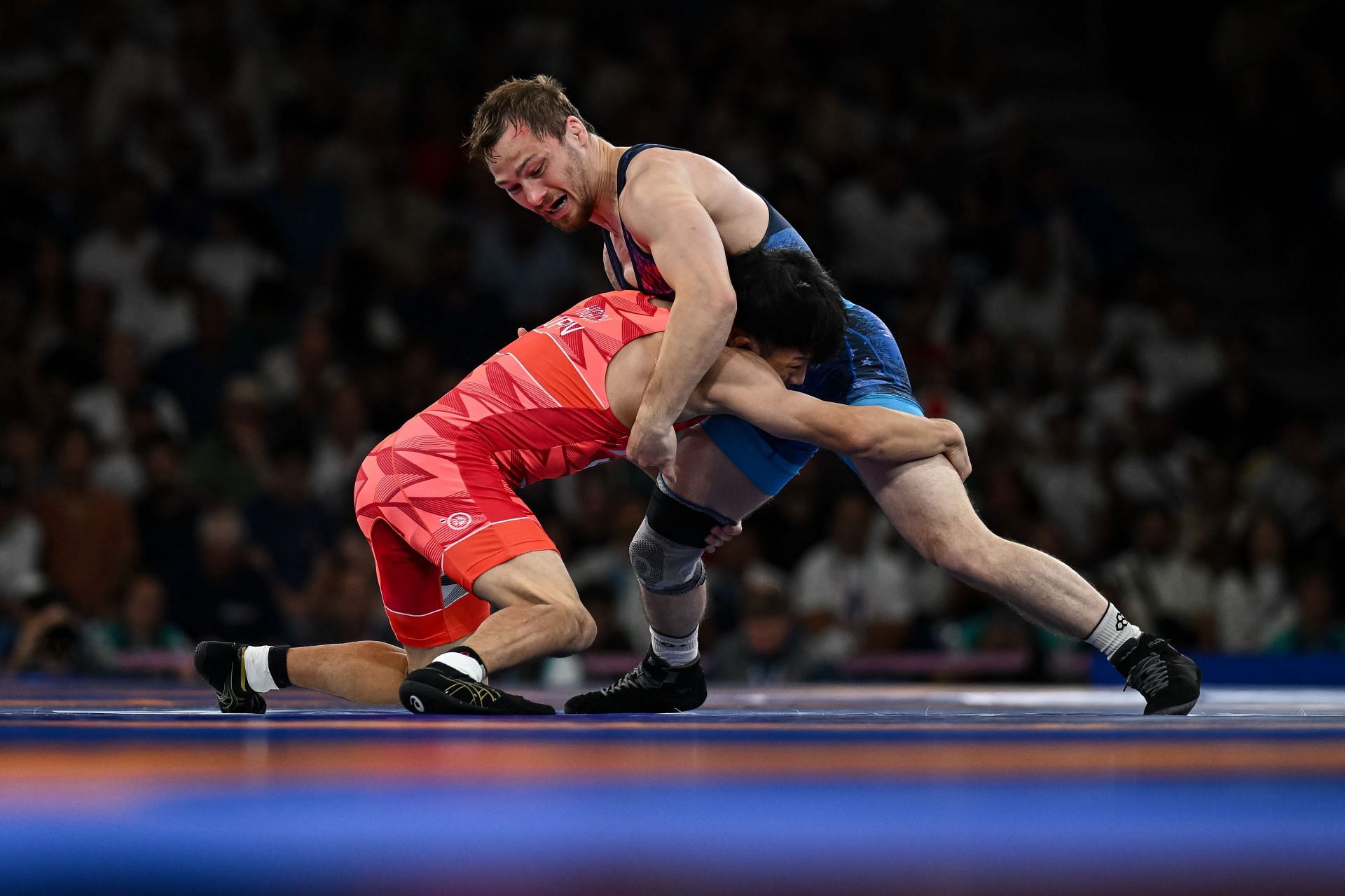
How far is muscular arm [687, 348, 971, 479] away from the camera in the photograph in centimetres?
283

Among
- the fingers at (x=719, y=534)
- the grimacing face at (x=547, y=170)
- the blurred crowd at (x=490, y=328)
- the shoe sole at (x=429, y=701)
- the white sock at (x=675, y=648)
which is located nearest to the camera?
the shoe sole at (x=429, y=701)

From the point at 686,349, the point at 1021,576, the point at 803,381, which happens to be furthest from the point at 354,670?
the point at 1021,576

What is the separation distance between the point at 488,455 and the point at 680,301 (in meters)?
0.44

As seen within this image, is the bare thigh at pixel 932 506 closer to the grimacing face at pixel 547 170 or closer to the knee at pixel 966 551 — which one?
the knee at pixel 966 551

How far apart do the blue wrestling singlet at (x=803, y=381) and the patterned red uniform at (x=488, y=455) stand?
0.55 feet

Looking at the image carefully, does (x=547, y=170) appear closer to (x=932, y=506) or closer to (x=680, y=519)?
(x=680, y=519)

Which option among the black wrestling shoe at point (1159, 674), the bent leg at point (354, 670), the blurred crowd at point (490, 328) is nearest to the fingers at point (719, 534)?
the bent leg at point (354, 670)

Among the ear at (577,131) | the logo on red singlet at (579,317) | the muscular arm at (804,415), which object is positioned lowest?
the muscular arm at (804,415)

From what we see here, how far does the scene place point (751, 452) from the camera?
3.03m

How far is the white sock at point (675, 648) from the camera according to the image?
127 inches

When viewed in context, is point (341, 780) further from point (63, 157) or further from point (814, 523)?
point (63, 157)

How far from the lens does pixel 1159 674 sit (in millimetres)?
2809

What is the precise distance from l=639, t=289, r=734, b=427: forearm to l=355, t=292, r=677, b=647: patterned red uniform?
0.53ft

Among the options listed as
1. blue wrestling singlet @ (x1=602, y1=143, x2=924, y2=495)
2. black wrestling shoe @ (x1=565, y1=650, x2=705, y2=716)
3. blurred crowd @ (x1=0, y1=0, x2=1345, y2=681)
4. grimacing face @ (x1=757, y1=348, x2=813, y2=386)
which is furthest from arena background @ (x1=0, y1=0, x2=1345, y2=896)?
grimacing face @ (x1=757, y1=348, x2=813, y2=386)
